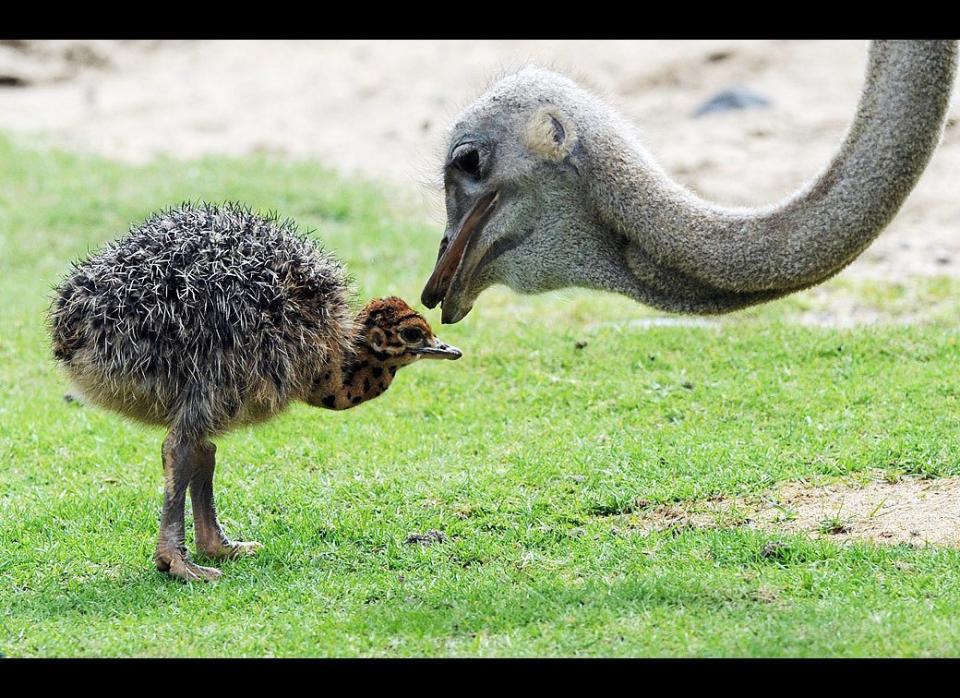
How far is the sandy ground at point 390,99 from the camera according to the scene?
15.3 m

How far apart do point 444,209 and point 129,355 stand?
1566mm

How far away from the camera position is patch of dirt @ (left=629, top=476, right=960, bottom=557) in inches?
264

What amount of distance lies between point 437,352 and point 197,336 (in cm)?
117

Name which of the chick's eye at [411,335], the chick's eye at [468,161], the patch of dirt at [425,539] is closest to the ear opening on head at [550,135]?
the chick's eye at [468,161]

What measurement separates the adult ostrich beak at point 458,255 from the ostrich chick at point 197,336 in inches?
23.0

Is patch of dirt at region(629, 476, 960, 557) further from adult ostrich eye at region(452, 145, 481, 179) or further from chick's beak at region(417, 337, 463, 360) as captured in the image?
adult ostrich eye at region(452, 145, 481, 179)

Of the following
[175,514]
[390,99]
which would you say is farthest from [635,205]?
[390,99]

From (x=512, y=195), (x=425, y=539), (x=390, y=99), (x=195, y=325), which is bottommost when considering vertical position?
(x=425, y=539)

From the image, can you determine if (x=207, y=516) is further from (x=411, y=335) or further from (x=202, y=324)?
(x=411, y=335)

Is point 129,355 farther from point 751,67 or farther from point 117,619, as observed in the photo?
point 751,67

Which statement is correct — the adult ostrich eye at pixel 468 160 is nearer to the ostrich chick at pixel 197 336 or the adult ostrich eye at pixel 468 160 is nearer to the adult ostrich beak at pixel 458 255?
the adult ostrich beak at pixel 458 255

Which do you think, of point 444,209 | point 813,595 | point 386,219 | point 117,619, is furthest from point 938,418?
point 386,219

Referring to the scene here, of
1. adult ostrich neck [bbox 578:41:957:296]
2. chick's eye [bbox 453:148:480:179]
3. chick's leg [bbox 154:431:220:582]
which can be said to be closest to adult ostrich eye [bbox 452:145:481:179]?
chick's eye [bbox 453:148:480:179]

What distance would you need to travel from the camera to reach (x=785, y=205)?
6.11 meters
